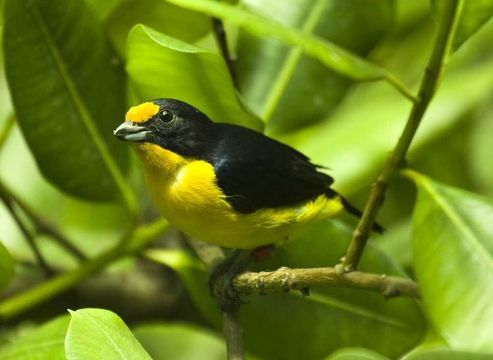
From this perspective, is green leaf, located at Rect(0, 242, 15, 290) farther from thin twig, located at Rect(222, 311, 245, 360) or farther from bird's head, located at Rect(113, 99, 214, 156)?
thin twig, located at Rect(222, 311, 245, 360)

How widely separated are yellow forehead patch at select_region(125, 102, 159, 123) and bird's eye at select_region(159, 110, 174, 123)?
0.7 inches

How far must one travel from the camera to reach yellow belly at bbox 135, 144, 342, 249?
1.69m

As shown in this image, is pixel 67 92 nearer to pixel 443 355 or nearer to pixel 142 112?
pixel 142 112

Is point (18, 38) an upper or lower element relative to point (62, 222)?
upper

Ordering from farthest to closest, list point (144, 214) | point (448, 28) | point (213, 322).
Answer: point (144, 214) < point (213, 322) < point (448, 28)

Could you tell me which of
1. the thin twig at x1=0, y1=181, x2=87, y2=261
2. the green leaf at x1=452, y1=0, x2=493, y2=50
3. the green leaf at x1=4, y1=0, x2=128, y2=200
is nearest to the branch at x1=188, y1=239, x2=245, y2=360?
the green leaf at x1=4, y1=0, x2=128, y2=200

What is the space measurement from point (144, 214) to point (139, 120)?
1.28m

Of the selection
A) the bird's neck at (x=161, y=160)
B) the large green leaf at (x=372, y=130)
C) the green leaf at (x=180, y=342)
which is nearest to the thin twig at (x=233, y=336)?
the bird's neck at (x=161, y=160)

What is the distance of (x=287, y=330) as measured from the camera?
5.82 ft

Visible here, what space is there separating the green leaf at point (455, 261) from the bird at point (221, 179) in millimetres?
270

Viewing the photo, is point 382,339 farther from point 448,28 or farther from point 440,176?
point 440,176

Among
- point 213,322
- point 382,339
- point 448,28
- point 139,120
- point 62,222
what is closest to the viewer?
point 448,28

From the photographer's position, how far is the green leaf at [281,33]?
1.37m

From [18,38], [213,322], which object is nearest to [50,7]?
[18,38]
